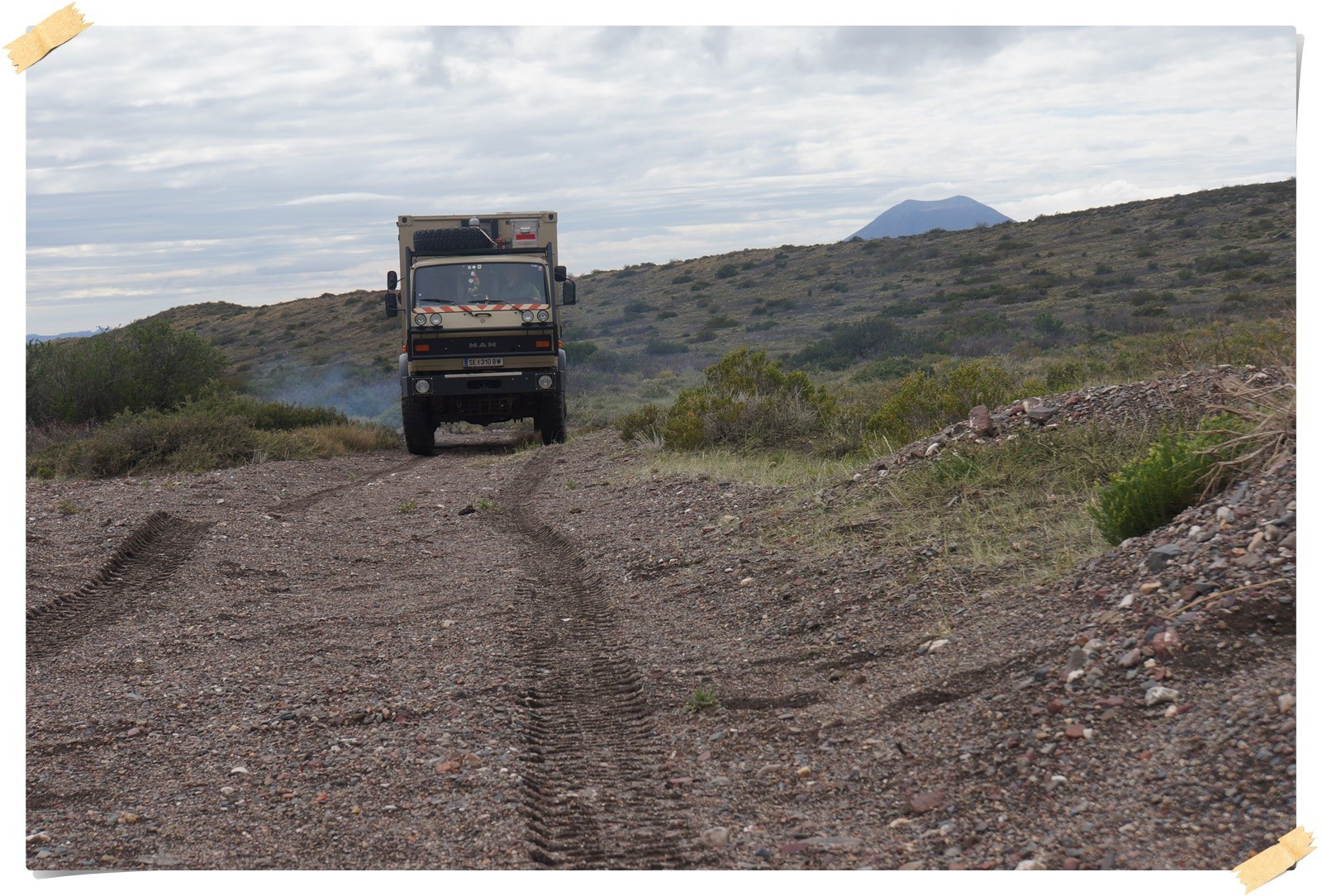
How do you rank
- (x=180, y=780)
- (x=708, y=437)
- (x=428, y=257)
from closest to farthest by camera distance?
(x=180, y=780)
(x=708, y=437)
(x=428, y=257)

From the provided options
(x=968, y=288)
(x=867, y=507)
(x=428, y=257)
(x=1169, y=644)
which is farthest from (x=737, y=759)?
(x=968, y=288)

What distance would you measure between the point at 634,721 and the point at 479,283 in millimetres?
11420

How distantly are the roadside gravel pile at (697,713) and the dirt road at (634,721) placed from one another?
0.01 m

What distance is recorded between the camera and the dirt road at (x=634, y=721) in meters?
2.94

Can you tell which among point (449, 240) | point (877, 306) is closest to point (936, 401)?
point (449, 240)

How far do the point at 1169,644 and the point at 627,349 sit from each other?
114 ft

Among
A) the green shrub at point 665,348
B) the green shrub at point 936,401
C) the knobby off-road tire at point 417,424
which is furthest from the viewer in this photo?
the green shrub at point 665,348

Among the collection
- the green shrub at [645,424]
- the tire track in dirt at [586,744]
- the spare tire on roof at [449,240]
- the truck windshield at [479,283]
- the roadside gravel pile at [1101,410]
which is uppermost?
the spare tire on roof at [449,240]

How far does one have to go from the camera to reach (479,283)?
14.8 meters

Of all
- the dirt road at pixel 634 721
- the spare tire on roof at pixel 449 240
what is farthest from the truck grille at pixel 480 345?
the dirt road at pixel 634 721

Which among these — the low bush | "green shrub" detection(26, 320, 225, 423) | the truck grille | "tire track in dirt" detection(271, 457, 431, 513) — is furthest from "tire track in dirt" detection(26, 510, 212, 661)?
"green shrub" detection(26, 320, 225, 423)

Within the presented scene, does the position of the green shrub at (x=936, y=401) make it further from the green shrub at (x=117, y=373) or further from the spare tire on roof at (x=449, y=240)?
the green shrub at (x=117, y=373)

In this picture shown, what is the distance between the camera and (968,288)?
128ft

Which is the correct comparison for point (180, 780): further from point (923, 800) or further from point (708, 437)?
point (708, 437)
